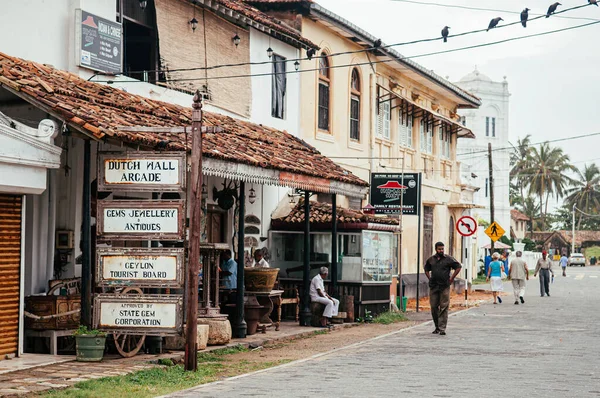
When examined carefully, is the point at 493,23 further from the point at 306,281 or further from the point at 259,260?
the point at 259,260

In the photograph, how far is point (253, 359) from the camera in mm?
15000

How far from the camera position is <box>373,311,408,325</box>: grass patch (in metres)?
22.6

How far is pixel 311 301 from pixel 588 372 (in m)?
8.73

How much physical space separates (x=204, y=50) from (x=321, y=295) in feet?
19.1

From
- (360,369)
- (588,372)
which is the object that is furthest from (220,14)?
(588,372)

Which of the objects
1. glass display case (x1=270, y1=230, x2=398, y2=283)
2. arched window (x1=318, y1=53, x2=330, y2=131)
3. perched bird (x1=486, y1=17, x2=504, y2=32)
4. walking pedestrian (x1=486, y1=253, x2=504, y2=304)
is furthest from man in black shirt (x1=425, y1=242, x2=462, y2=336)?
walking pedestrian (x1=486, y1=253, x2=504, y2=304)

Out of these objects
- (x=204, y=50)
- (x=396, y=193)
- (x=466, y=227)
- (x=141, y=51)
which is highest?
(x=204, y=50)

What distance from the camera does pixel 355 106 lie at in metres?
28.4

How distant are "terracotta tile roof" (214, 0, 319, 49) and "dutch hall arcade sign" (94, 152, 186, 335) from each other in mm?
7765

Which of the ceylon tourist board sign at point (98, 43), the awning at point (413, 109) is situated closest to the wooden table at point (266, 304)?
the ceylon tourist board sign at point (98, 43)

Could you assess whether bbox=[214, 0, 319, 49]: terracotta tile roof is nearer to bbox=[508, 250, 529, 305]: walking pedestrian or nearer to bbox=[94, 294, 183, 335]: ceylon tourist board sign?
bbox=[94, 294, 183, 335]: ceylon tourist board sign

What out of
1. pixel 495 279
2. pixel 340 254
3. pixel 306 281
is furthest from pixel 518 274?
pixel 306 281

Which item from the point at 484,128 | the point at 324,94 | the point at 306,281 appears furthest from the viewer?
the point at 484,128

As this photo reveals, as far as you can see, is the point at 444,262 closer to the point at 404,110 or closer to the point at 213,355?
the point at 213,355
